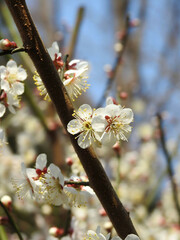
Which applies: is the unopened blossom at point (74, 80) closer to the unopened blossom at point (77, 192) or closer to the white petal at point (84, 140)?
the white petal at point (84, 140)

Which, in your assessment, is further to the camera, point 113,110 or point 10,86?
point 10,86

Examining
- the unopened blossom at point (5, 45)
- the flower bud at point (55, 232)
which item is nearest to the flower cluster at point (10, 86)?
the unopened blossom at point (5, 45)

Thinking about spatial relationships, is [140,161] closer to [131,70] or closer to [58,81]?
[131,70]

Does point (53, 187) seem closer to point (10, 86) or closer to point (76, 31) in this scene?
point (10, 86)

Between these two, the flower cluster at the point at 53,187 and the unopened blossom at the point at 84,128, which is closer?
the unopened blossom at the point at 84,128

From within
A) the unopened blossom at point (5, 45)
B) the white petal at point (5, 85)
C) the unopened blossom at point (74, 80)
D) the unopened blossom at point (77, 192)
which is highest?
the unopened blossom at point (5, 45)

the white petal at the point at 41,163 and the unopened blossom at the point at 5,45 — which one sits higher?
the unopened blossom at the point at 5,45

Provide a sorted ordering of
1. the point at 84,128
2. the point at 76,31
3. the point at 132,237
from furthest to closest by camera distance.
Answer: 1. the point at 76,31
2. the point at 84,128
3. the point at 132,237

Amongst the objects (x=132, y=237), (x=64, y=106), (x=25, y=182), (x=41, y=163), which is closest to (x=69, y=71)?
(x=64, y=106)
